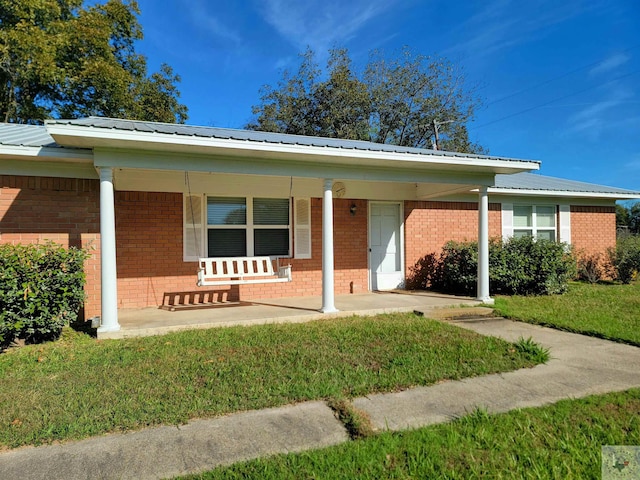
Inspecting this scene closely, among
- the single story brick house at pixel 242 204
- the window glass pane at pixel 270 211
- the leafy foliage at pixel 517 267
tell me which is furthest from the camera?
the leafy foliage at pixel 517 267

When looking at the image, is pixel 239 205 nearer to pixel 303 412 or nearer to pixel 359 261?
pixel 359 261

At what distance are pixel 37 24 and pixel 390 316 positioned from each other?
18009mm

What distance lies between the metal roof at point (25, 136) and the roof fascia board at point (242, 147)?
3.96 ft

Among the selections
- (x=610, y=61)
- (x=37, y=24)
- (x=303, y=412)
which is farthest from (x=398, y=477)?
(x=610, y=61)

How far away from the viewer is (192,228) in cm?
824

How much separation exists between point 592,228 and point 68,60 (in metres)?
20.7

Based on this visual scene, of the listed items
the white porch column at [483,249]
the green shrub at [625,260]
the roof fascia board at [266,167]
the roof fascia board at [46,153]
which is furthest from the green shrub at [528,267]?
the roof fascia board at [46,153]

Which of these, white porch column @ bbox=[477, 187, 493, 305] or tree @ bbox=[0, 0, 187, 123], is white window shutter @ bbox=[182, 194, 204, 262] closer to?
white porch column @ bbox=[477, 187, 493, 305]

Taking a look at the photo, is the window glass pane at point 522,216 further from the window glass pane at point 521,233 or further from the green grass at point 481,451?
the green grass at point 481,451

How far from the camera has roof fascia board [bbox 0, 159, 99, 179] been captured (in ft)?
21.2

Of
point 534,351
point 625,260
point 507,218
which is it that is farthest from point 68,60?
point 625,260

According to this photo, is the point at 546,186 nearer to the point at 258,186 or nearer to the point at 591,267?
the point at 591,267

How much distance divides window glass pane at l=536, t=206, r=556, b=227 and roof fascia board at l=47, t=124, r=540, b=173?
4956 mm

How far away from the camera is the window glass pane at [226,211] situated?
8.42 m
